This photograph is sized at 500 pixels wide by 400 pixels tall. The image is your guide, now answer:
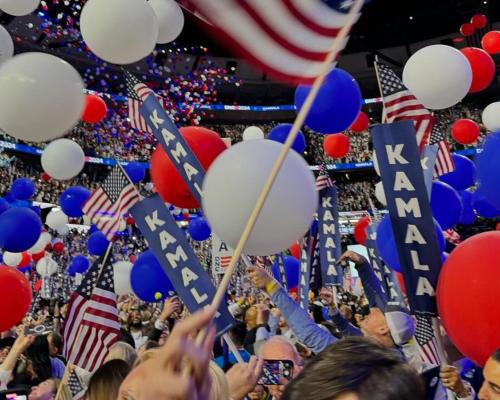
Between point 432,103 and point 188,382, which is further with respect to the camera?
point 432,103

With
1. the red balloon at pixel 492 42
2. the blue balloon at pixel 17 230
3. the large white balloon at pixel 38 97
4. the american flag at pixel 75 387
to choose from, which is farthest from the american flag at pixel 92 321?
the red balloon at pixel 492 42

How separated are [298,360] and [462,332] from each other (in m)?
0.94

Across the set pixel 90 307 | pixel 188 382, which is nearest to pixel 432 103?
pixel 90 307

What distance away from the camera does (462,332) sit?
99.2 inches

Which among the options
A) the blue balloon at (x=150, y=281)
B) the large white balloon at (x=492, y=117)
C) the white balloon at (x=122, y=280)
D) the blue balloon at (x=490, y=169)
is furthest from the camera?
the large white balloon at (x=492, y=117)

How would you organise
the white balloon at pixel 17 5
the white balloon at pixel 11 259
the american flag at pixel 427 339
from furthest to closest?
the white balloon at pixel 11 259 → the white balloon at pixel 17 5 → the american flag at pixel 427 339

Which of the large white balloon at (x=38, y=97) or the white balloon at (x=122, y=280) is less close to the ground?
the large white balloon at (x=38, y=97)

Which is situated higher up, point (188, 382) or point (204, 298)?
point (188, 382)

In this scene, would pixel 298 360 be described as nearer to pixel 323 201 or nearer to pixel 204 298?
pixel 204 298

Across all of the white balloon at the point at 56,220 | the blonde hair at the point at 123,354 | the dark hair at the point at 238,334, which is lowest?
the white balloon at the point at 56,220

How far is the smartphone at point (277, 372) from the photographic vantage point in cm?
272

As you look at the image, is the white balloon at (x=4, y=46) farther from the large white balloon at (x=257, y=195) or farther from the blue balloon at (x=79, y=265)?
the blue balloon at (x=79, y=265)

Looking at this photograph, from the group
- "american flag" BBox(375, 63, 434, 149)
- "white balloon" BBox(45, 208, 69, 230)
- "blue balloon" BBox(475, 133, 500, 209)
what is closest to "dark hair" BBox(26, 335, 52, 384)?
"american flag" BBox(375, 63, 434, 149)

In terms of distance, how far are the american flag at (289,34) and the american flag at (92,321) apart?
2121 millimetres
